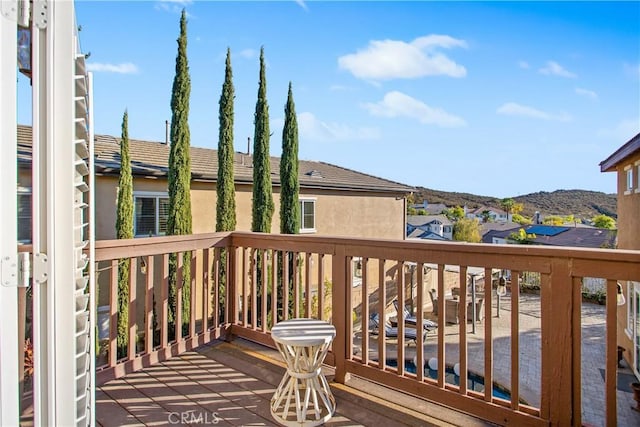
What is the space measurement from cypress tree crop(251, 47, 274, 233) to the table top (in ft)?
21.8

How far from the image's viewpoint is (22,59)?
134cm

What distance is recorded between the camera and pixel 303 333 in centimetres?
254

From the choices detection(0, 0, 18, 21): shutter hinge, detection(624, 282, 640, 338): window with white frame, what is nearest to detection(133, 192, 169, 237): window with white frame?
detection(0, 0, 18, 21): shutter hinge

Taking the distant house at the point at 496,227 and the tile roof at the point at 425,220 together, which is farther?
the tile roof at the point at 425,220

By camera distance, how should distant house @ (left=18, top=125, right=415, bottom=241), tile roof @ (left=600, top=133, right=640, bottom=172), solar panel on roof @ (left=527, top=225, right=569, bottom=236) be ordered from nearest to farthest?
tile roof @ (left=600, top=133, right=640, bottom=172), distant house @ (left=18, top=125, right=415, bottom=241), solar panel on roof @ (left=527, top=225, right=569, bottom=236)

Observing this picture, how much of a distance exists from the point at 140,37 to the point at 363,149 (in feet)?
46.5

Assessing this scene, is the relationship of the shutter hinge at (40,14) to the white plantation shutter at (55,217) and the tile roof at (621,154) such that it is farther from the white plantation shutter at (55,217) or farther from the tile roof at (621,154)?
the tile roof at (621,154)

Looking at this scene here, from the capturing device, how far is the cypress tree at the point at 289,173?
9898mm

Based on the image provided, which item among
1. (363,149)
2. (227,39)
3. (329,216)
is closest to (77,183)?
(227,39)

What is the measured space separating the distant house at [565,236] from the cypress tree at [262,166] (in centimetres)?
1054

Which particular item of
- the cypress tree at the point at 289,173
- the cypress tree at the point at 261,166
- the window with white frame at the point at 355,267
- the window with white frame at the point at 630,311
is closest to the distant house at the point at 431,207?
the window with white frame at the point at 355,267

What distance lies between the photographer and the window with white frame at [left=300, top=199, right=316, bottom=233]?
11.9m

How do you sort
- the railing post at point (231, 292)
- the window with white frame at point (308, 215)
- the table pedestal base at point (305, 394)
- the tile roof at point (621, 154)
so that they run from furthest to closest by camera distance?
the window with white frame at point (308, 215), the tile roof at point (621, 154), the railing post at point (231, 292), the table pedestal base at point (305, 394)

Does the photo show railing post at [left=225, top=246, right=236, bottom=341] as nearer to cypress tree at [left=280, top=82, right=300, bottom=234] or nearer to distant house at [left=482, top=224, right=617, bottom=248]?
cypress tree at [left=280, top=82, right=300, bottom=234]
